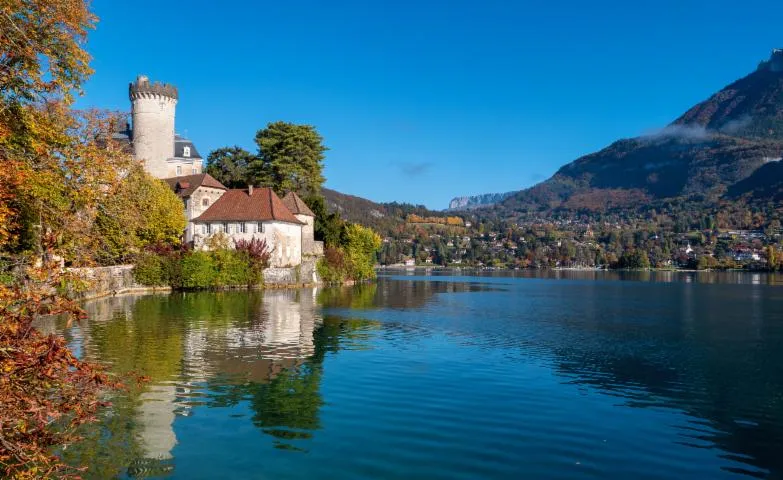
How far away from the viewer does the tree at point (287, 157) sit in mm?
76188

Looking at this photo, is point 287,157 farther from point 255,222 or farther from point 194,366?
point 194,366

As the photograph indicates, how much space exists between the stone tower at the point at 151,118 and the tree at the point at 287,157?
10.9 m

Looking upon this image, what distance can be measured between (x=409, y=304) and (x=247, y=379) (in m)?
30.6

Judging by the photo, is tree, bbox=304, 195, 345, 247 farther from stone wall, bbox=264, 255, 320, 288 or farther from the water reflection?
the water reflection

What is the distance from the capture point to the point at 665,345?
2681cm

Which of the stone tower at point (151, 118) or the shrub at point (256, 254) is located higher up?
the stone tower at point (151, 118)

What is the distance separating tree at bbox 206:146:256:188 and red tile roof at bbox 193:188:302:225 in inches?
633

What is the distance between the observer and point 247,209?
61.7 m

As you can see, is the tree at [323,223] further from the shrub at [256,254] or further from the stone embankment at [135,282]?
the shrub at [256,254]

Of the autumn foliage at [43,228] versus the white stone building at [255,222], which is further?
the white stone building at [255,222]

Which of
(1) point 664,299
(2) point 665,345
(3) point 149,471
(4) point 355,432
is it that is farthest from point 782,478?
(1) point 664,299

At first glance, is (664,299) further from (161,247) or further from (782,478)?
(782,478)

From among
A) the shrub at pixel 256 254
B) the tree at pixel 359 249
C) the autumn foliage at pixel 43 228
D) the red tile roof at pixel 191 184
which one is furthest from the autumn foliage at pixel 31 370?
the tree at pixel 359 249

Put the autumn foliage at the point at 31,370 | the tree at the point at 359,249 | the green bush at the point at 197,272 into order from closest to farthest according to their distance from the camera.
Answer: the autumn foliage at the point at 31,370 → the green bush at the point at 197,272 → the tree at the point at 359,249
